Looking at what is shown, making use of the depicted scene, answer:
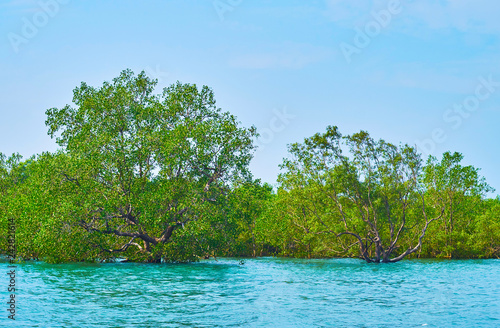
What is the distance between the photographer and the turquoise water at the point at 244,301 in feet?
61.7

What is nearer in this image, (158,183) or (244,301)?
(244,301)

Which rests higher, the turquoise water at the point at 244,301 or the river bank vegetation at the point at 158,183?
the river bank vegetation at the point at 158,183

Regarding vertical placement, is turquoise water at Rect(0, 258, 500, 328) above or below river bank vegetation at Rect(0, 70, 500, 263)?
below

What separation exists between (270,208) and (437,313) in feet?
154

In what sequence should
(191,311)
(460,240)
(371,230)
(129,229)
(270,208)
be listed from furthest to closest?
(460,240) < (270,208) < (371,230) < (129,229) < (191,311)

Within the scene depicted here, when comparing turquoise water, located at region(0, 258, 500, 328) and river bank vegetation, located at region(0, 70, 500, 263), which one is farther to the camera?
river bank vegetation, located at region(0, 70, 500, 263)

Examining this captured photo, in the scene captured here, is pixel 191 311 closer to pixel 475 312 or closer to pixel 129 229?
pixel 475 312

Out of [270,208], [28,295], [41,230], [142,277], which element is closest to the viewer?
[28,295]

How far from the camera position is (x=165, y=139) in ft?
159

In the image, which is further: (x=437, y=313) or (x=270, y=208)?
(x=270, y=208)

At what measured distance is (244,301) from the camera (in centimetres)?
2433

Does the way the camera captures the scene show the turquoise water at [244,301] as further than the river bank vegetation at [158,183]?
No

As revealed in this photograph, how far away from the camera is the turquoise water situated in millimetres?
18797

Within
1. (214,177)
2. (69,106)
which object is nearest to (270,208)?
(214,177)
